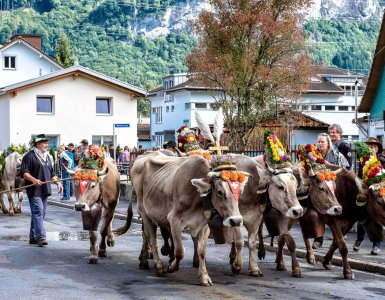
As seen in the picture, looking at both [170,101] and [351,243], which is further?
[170,101]

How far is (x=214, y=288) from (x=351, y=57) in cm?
18144

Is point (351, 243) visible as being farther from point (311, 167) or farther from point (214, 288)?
point (214, 288)

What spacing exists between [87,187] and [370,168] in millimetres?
4625

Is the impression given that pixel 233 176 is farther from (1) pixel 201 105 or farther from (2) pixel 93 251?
(1) pixel 201 105

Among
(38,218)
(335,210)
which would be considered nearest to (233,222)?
(335,210)

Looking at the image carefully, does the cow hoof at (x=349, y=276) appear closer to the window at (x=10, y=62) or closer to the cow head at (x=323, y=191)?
the cow head at (x=323, y=191)

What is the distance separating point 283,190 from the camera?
43.9 ft

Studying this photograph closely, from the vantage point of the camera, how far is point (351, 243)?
17734mm

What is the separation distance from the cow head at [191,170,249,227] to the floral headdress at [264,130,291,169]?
2.76 feet

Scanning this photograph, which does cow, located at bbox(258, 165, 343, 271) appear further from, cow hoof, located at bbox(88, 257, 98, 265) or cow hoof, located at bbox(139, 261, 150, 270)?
cow hoof, located at bbox(88, 257, 98, 265)

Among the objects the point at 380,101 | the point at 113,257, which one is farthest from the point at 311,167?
the point at 380,101

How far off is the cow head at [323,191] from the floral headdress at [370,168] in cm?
51

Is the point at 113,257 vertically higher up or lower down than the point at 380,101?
lower down

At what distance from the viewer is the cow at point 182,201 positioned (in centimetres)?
1272
